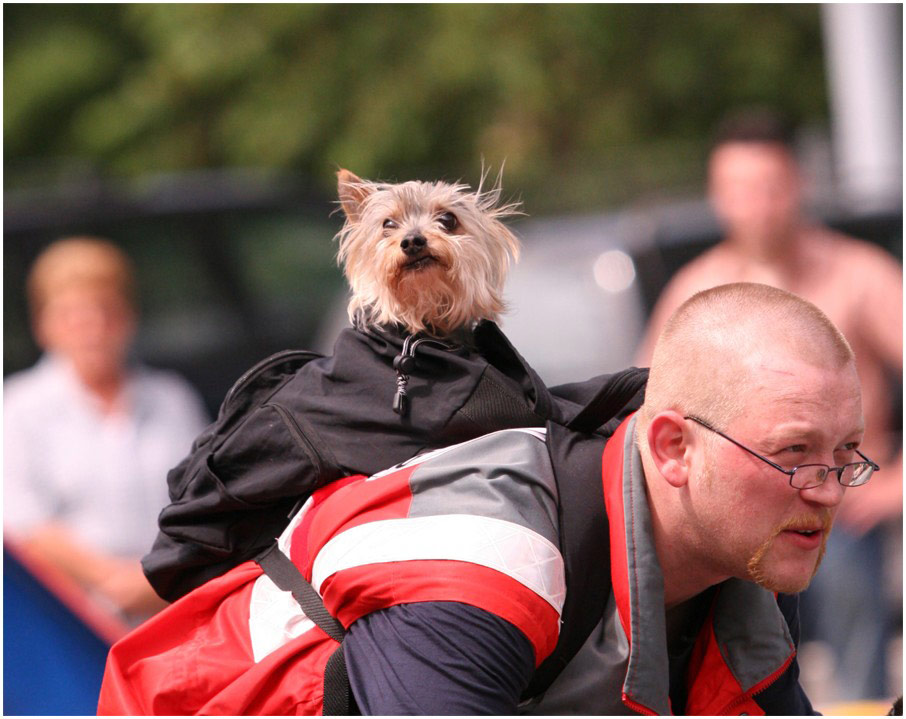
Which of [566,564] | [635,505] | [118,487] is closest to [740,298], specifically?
[635,505]

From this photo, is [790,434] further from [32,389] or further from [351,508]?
[32,389]

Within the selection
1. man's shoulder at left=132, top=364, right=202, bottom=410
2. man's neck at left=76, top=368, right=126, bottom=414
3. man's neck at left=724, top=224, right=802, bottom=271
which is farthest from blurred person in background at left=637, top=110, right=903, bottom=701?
man's neck at left=76, top=368, right=126, bottom=414

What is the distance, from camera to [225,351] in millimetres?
6480

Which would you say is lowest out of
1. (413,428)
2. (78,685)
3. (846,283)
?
(78,685)

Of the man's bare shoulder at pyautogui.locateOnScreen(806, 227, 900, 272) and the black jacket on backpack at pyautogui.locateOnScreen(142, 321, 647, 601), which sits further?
the man's bare shoulder at pyautogui.locateOnScreen(806, 227, 900, 272)

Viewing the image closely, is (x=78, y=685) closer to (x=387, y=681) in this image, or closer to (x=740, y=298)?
(x=387, y=681)

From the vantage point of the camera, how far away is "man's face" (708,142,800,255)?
514cm

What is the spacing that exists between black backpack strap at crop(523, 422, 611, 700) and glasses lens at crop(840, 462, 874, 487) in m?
0.40

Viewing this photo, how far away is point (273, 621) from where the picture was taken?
6.75ft

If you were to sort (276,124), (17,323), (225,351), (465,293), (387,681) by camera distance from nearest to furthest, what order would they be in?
1. (387,681)
2. (465,293)
3. (17,323)
4. (225,351)
5. (276,124)

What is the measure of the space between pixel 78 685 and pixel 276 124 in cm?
925

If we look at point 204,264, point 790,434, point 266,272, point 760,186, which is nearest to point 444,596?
point 790,434

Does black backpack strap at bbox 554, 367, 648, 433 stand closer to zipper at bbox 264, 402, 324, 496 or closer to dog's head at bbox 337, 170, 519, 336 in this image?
dog's head at bbox 337, 170, 519, 336

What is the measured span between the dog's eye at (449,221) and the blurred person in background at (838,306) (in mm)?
2853
